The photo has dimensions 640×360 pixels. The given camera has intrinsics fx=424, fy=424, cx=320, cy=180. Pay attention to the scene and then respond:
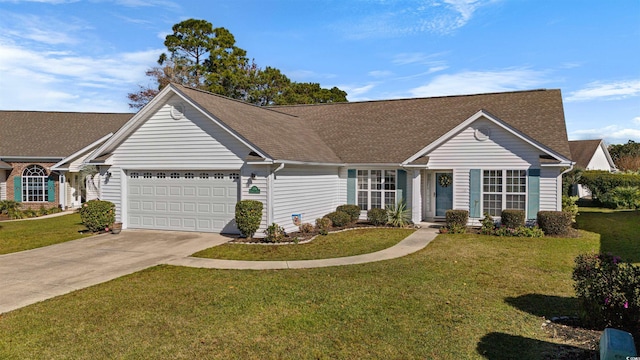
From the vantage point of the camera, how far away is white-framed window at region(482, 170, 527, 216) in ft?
56.4

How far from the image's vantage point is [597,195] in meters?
28.6

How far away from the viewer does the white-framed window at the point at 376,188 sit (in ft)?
63.2

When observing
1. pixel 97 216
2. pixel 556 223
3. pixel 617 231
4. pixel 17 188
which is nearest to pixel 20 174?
pixel 17 188

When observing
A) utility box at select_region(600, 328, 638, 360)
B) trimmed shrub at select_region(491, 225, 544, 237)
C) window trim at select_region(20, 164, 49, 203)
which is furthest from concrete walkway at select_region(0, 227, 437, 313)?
window trim at select_region(20, 164, 49, 203)

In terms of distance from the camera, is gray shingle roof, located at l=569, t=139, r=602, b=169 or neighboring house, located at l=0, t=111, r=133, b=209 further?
gray shingle roof, located at l=569, t=139, r=602, b=169

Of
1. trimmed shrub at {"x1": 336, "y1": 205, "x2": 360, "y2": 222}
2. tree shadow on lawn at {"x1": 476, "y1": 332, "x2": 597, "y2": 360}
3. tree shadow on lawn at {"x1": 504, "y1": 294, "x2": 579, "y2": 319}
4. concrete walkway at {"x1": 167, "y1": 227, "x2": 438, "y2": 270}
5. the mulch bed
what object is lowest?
tree shadow on lawn at {"x1": 476, "y1": 332, "x2": 597, "y2": 360}

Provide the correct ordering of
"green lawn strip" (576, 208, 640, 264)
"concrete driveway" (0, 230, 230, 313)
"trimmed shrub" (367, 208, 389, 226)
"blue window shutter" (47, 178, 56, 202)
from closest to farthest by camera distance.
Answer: "concrete driveway" (0, 230, 230, 313) < "green lawn strip" (576, 208, 640, 264) < "trimmed shrub" (367, 208, 389, 226) < "blue window shutter" (47, 178, 56, 202)

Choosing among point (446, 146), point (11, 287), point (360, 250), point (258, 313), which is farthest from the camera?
point (446, 146)

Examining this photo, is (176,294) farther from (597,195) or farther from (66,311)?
(597,195)

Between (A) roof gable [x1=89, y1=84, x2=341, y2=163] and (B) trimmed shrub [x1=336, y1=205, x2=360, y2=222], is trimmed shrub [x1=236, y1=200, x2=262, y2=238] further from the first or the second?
(B) trimmed shrub [x1=336, y1=205, x2=360, y2=222]

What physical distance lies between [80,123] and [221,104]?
57.9 ft

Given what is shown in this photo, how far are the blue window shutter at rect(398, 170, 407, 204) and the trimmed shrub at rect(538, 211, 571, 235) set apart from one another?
5.54 metres

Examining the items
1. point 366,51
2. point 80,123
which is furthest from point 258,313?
point 80,123

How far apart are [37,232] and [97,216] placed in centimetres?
328
